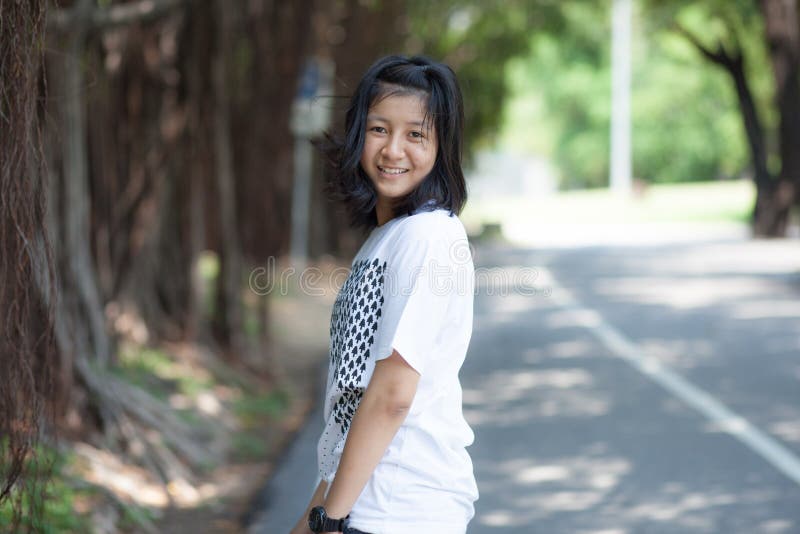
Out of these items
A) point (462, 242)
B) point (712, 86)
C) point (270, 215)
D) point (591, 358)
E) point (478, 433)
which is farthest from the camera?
point (712, 86)

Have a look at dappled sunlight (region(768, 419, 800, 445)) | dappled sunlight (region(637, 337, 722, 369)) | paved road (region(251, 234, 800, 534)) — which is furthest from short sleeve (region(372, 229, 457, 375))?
dappled sunlight (region(637, 337, 722, 369))

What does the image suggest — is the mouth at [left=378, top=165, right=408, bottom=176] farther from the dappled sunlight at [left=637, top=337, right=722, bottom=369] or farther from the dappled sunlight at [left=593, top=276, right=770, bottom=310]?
the dappled sunlight at [left=593, top=276, right=770, bottom=310]

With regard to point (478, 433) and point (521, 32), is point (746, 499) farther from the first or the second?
point (521, 32)

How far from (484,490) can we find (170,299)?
466 cm

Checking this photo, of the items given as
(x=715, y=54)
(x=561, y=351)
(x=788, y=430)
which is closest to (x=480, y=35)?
(x=715, y=54)

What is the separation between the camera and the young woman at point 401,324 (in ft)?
7.89

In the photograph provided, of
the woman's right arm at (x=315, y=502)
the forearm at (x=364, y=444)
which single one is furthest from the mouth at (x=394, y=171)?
the woman's right arm at (x=315, y=502)

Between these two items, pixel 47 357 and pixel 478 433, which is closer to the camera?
pixel 47 357

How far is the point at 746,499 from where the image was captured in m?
6.43

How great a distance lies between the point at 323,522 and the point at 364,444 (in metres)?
0.21

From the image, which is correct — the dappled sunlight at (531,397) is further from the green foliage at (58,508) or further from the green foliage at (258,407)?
the green foliage at (58,508)

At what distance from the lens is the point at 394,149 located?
2.58 m

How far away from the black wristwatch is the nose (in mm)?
777

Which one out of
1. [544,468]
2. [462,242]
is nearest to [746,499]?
[544,468]
